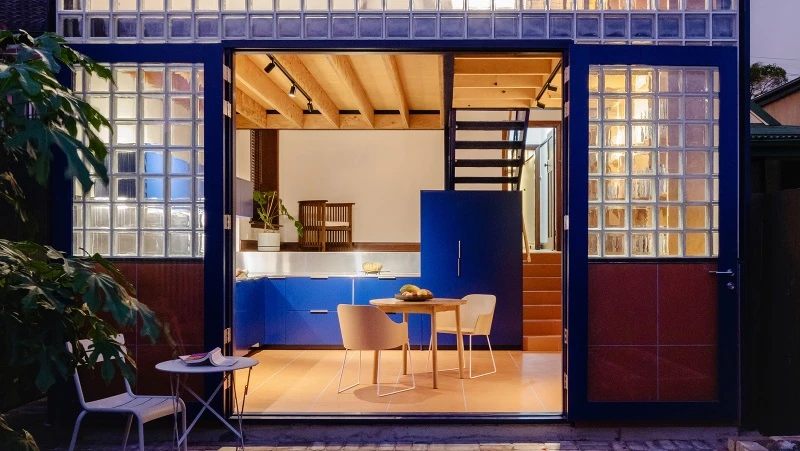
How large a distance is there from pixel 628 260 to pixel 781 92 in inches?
218

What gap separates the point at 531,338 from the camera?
8.95 meters

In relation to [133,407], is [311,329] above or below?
below

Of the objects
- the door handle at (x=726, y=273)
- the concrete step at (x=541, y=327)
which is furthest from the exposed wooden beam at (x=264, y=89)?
the door handle at (x=726, y=273)

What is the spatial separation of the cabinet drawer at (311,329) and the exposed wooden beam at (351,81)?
2.85 m

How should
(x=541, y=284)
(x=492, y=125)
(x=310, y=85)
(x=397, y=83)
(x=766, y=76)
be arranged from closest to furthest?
(x=397, y=83) < (x=310, y=85) < (x=541, y=284) < (x=492, y=125) < (x=766, y=76)

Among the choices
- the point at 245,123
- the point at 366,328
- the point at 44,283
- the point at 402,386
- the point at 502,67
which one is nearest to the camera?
the point at 44,283

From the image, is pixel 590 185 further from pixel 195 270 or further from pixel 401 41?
pixel 195 270

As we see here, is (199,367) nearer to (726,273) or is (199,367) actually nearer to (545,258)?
(726,273)

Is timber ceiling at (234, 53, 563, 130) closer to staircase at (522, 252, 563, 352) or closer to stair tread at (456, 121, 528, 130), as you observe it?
stair tread at (456, 121, 528, 130)

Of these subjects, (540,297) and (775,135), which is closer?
(775,135)

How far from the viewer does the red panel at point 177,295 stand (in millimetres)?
5117

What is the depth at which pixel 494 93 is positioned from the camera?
10438 mm

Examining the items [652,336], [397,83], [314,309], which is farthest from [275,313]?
[652,336]

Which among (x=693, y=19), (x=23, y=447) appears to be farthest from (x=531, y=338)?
(x=23, y=447)
